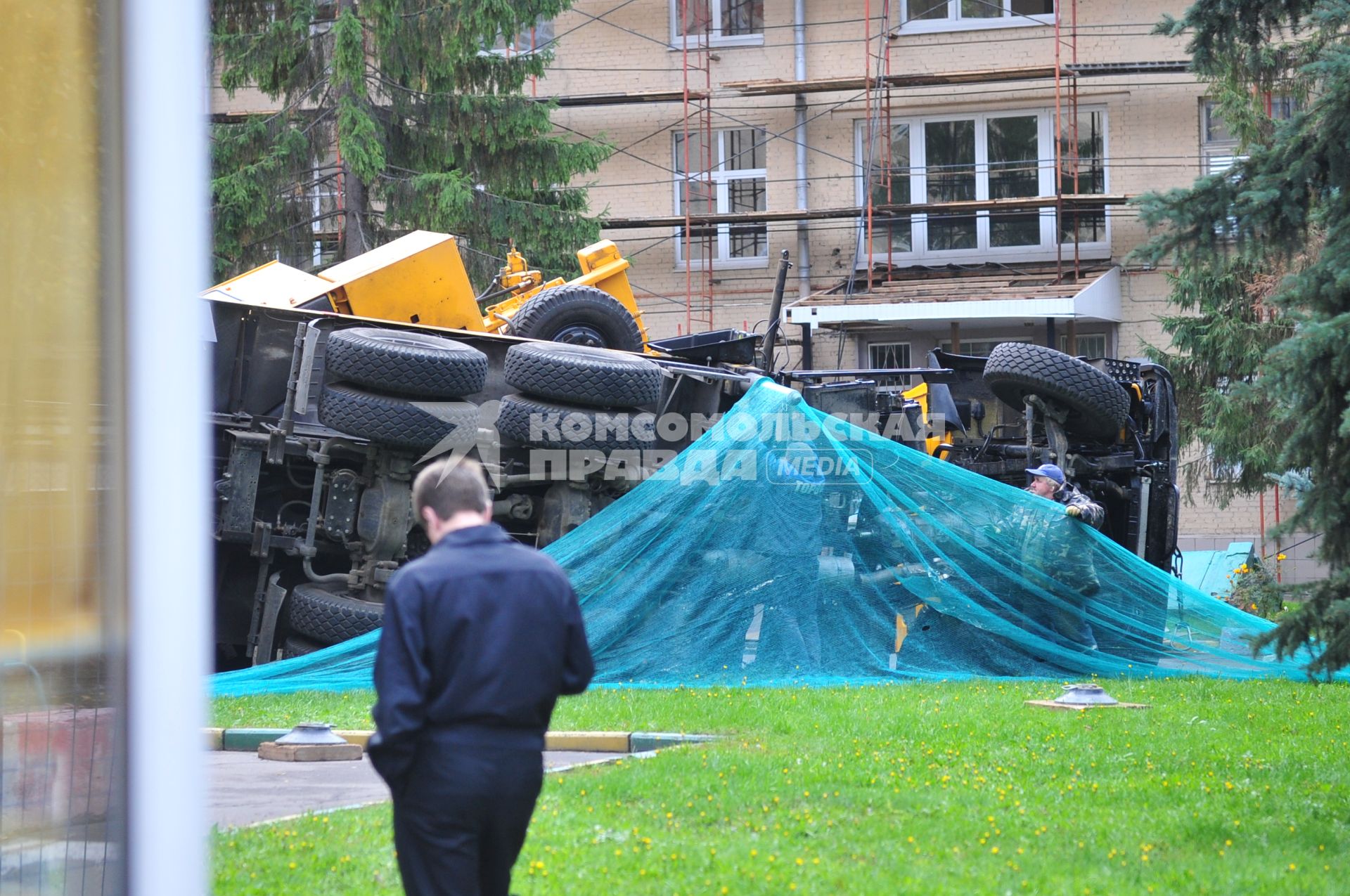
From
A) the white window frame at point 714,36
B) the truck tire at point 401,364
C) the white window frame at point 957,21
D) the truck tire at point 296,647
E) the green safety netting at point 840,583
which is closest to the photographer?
the green safety netting at point 840,583

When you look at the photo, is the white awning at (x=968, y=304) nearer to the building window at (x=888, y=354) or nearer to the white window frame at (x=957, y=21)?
the building window at (x=888, y=354)

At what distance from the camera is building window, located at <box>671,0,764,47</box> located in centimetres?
2692

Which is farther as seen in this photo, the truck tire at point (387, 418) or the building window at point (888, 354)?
the building window at point (888, 354)

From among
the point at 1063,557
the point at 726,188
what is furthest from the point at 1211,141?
the point at 1063,557

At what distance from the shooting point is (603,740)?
864 cm

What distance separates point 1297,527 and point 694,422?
21.9 feet

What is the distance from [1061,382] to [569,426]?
410cm

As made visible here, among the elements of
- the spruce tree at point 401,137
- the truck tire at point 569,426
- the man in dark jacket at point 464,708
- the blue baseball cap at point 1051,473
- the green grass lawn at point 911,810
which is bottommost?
the green grass lawn at point 911,810

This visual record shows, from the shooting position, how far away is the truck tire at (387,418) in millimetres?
10930

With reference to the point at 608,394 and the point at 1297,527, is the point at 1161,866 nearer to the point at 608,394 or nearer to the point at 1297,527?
the point at 1297,527

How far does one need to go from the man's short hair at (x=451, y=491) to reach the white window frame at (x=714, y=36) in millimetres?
23504

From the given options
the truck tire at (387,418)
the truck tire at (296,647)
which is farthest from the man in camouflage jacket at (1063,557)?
the truck tire at (296,647)

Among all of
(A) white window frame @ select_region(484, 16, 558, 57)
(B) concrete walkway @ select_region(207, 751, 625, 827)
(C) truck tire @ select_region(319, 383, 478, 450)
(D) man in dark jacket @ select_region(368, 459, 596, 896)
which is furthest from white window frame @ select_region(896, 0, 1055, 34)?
(D) man in dark jacket @ select_region(368, 459, 596, 896)

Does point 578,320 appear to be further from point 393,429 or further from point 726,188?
point 726,188
